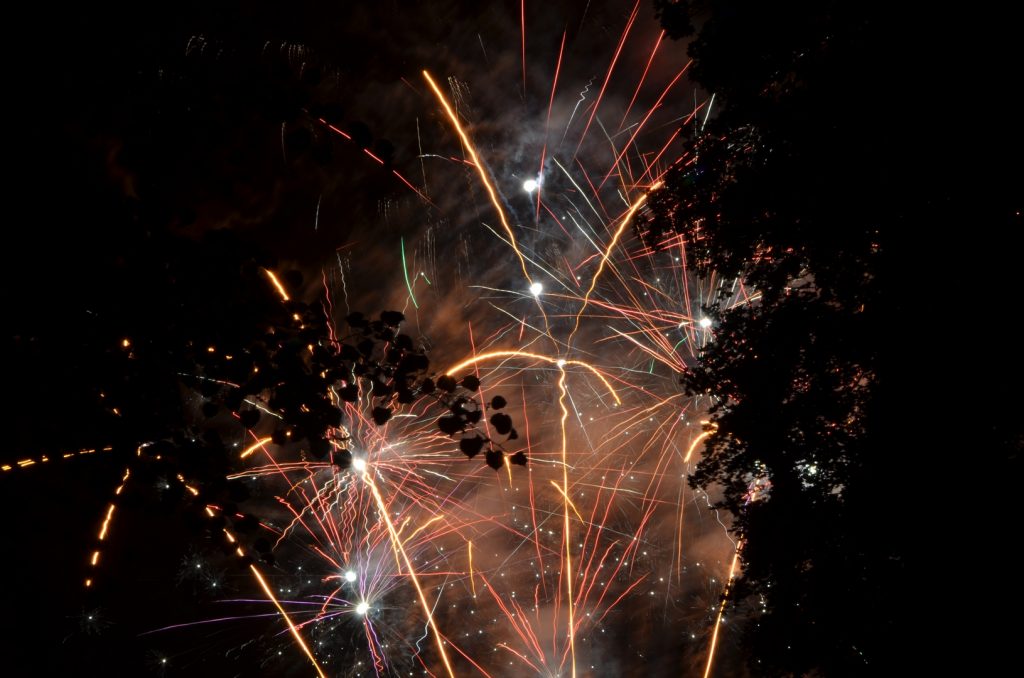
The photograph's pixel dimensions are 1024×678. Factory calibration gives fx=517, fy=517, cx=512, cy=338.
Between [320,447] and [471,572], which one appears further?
[471,572]

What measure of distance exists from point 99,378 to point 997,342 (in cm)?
688

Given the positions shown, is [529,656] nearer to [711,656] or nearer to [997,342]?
[711,656]

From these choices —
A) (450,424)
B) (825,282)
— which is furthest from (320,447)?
(825,282)

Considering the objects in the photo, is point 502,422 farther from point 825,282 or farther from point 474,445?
point 825,282

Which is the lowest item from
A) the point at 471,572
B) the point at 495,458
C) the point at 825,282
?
the point at 495,458

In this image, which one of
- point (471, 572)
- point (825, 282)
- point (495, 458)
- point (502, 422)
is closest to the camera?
point (495, 458)

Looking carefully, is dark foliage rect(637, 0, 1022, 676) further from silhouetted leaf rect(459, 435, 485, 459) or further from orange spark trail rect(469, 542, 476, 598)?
orange spark trail rect(469, 542, 476, 598)

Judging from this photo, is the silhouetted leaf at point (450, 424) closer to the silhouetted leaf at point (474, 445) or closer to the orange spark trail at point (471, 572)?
the silhouetted leaf at point (474, 445)

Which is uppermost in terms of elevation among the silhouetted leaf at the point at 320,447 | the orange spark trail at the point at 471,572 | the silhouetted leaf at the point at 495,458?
the orange spark trail at the point at 471,572

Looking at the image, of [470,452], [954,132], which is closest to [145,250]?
[470,452]

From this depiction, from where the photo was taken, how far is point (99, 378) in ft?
13.2

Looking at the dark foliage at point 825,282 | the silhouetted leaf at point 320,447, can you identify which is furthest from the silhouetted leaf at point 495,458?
the dark foliage at point 825,282

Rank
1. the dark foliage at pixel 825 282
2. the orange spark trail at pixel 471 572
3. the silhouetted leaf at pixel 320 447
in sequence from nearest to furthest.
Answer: the dark foliage at pixel 825 282 → the silhouetted leaf at pixel 320 447 → the orange spark trail at pixel 471 572

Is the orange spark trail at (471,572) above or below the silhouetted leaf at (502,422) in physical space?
above
